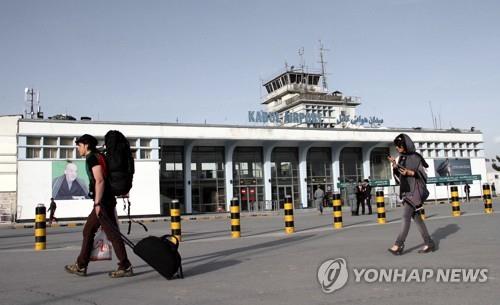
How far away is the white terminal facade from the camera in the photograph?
2991cm

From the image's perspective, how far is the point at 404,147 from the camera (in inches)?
296

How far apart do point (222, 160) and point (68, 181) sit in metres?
12.8

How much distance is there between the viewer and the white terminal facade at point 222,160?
29.9m

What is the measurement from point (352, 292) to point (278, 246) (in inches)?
183

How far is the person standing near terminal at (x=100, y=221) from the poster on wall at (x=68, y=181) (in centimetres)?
2545

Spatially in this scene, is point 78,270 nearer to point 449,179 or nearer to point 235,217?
point 235,217

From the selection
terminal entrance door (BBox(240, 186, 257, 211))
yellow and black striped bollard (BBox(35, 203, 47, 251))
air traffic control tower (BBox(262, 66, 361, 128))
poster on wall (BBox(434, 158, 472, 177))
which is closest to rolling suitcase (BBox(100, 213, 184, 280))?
yellow and black striped bollard (BBox(35, 203, 47, 251))

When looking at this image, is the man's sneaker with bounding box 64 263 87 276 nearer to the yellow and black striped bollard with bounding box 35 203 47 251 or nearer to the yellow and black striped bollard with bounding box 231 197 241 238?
the yellow and black striped bollard with bounding box 35 203 47 251

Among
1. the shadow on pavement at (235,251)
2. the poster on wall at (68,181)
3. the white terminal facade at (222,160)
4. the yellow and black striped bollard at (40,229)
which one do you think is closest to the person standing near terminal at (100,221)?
the shadow on pavement at (235,251)

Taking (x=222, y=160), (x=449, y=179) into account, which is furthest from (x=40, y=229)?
(x=449, y=179)

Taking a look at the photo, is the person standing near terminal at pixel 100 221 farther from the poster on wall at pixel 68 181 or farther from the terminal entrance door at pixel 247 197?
the terminal entrance door at pixel 247 197

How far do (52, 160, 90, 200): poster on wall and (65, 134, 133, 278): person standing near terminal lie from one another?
25.5 metres

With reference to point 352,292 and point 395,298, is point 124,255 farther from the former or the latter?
point 395,298

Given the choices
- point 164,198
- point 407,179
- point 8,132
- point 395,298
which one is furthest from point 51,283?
point 8,132
